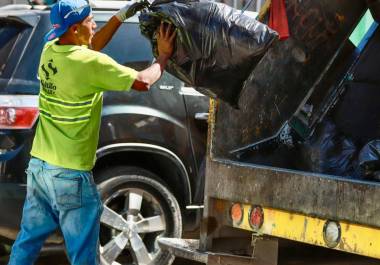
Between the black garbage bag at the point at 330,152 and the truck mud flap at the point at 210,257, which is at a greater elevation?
the black garbage bag at the point at 330,152

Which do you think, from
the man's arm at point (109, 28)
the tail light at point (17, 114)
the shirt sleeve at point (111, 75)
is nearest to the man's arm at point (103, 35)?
the man's arm at point (109, 28)

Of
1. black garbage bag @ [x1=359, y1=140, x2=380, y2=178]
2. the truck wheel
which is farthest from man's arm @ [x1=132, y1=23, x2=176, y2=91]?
the truck wheel

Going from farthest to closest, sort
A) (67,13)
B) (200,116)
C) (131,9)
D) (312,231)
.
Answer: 1. (200,116)
2. (131,9)
3. (67,13)
4. (312,231)

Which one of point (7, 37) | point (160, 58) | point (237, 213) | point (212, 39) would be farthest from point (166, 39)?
point (7, 37)

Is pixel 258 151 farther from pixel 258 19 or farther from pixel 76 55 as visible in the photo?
pixel 76 55

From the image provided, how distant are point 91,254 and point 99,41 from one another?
3.91 ft

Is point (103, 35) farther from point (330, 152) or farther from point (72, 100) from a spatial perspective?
point (330, 152)

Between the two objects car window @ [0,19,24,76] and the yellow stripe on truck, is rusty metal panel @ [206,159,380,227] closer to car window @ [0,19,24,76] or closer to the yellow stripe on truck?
the yellow stripe on truck

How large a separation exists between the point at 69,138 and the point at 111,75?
0.44 metres

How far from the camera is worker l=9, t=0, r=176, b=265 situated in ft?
15.3

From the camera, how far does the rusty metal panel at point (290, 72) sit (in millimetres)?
4805

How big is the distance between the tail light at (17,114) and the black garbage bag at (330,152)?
193 centimetres

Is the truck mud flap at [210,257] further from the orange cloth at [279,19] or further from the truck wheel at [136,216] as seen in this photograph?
the truck wheel at [136,216]

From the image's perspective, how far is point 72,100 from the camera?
4699mm
